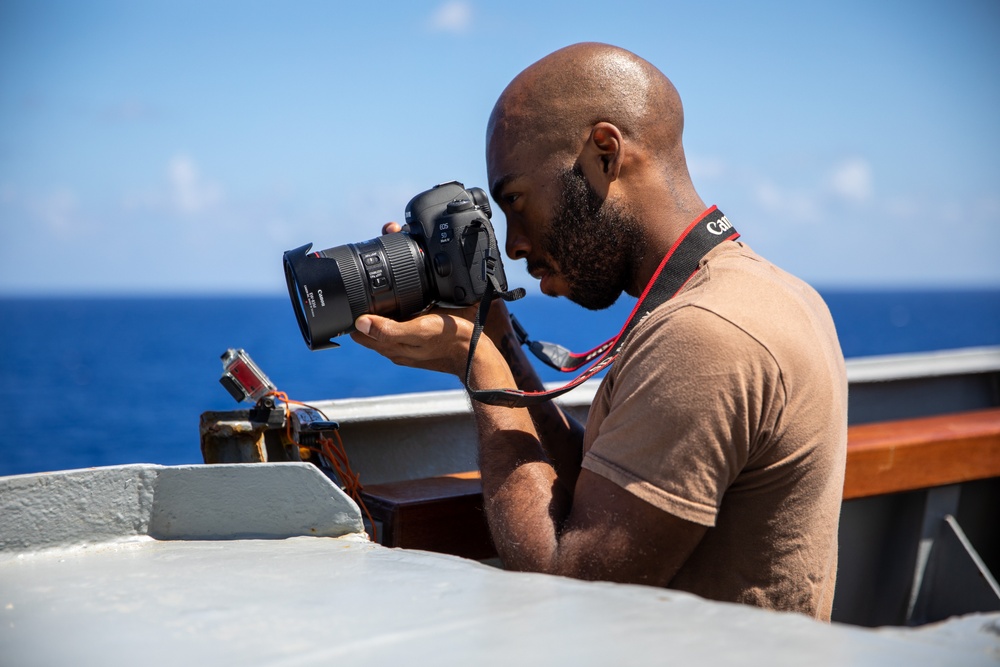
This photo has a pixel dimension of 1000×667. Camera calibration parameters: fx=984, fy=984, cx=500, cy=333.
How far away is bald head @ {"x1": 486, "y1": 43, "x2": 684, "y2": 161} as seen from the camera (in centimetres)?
191

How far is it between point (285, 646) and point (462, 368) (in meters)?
1.06

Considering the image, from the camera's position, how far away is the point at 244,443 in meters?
2.06

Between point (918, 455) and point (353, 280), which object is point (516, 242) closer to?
point (353, 280)

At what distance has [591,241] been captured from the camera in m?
1.95

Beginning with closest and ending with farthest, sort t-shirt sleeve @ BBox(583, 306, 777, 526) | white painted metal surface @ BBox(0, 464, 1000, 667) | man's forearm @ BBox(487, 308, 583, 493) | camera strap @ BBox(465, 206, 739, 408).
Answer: white painted metal surface @ BBox(0, 464, 1000, 667), t-shirt sleeve @ BBox(583, 306, 777, 526), camera strap @ BBox(465, 206, 739, 408), man's forearm @ BBox(487, 308, 583, 493)

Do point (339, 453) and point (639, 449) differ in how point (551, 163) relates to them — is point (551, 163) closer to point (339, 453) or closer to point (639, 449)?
point (639, 449)

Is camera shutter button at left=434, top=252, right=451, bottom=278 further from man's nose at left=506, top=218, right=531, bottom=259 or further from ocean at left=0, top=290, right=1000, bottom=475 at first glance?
ocean at left=0, top=290, right=1000, bottom=475

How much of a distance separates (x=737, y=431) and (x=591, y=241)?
1.95 ft

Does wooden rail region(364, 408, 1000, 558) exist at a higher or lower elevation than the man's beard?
lower

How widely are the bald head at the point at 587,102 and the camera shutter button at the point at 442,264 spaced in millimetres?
262

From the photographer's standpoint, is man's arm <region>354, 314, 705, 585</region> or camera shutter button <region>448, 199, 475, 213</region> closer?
man's arm <region>354, 314, 705, 585</region>

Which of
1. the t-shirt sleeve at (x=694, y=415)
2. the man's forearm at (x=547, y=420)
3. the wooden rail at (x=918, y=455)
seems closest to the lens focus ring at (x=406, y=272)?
the man's forearm at (x=547, y=420)

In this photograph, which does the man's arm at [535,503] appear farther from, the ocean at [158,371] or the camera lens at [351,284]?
the ocean at [158,371]

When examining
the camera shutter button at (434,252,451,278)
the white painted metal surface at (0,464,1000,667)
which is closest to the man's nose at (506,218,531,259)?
the camera shutter button at (434,252,451,278)
